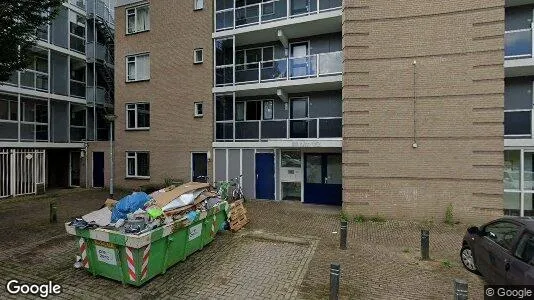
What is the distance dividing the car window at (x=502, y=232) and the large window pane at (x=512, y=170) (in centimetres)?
650

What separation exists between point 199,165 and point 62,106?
33.2 ft

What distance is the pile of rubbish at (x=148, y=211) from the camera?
240 inches

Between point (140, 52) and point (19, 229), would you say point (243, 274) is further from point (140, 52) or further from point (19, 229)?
point (140, 52)

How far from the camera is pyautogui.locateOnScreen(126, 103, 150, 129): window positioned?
17562 millimetres

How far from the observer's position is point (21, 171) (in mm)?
15828

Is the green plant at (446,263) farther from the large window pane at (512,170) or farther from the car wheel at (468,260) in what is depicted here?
the large window pane at (512,170)

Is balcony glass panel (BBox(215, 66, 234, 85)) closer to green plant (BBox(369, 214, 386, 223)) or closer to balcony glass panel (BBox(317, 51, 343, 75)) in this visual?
balcony glass panel (BBox(317, 51, 343, 75))

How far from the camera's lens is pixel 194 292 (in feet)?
19.2

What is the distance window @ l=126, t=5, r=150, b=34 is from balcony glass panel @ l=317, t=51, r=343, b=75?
10428 mm

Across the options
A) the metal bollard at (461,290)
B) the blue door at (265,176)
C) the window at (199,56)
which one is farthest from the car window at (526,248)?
the window at (199,56)

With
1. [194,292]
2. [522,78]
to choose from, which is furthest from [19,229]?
[522,78]

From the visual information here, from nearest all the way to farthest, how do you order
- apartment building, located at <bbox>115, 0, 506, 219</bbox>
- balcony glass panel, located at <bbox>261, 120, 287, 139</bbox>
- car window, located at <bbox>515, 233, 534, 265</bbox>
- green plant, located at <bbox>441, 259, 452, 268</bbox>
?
car window, located at <bbox>515, 233, 534, 265</bbox>, green plant, located at <bbox>441, 259, 452, 268</bbox>, apartment building, located at <bbox>115, 0, 506, 219</bbox>, balcony glass panel, located at <bbox>261, 120, 287, 139</bbox>

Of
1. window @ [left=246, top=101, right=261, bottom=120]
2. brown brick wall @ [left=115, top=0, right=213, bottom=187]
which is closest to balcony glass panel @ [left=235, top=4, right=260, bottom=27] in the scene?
brown brick wall @ [left=115, top=0, right=213, bottom=187]

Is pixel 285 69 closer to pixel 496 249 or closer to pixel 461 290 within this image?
pixel 496 249
